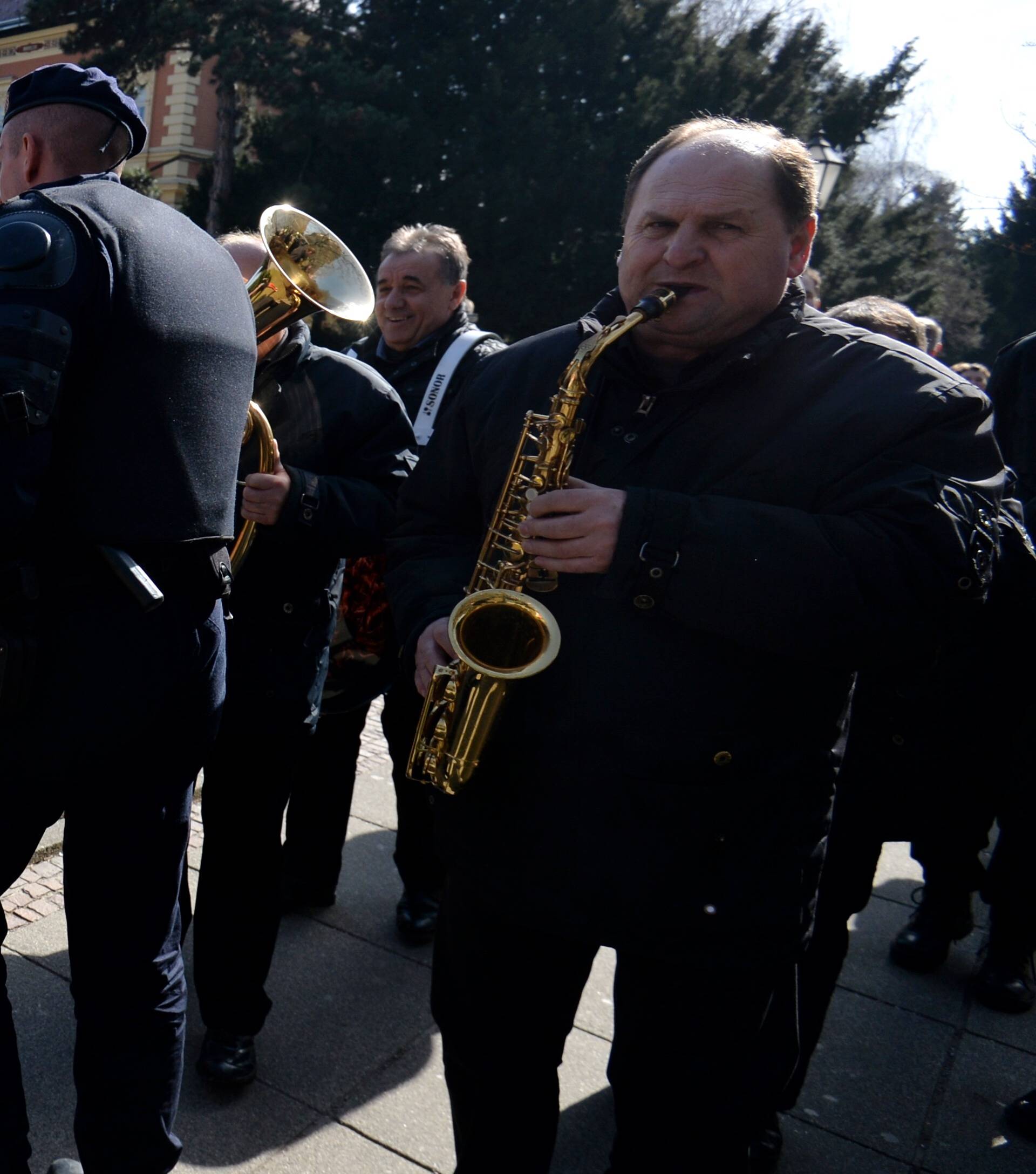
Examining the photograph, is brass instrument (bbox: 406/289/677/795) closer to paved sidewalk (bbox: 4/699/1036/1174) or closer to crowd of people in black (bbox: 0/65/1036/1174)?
crowd of people in black (bbox: 0/65/1036/1174)

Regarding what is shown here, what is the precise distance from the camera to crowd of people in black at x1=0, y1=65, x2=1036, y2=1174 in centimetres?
175

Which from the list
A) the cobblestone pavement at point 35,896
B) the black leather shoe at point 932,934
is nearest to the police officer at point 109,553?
the cobblestone pavement at point 35,896

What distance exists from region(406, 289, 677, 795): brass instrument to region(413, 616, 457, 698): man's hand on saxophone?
0.08ft

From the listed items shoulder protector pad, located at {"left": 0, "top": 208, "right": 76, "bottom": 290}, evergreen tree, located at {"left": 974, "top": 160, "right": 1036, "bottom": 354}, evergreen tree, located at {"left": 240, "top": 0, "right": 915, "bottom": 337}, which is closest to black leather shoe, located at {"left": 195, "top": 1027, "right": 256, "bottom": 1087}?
shoulder protector pad, located at {"left": 0, "top": 208, "right": 76, "bottom": 290}

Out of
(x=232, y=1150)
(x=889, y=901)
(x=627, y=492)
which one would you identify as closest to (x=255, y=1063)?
(x=232, y=1150)

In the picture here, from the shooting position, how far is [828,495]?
183 centimetres

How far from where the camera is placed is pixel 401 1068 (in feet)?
9.68

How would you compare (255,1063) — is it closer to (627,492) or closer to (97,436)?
(97,436)

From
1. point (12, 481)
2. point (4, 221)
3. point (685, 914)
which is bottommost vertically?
point (685, 914)

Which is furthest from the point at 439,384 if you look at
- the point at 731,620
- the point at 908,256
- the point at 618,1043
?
the point at 908,256

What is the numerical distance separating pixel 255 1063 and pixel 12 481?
173 centimetres

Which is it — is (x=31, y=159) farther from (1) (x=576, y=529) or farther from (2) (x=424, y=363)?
(2) (x=424, y=363)

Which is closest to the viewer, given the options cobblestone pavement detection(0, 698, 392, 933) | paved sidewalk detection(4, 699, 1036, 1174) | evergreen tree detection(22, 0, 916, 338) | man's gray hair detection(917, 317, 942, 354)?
paved sidewalk detection(4, 699, 1036, 1174)

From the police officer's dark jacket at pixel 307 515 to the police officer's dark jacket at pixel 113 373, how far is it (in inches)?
29.5
